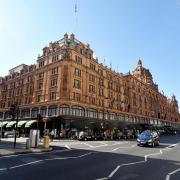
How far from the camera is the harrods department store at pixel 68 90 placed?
47750 mm

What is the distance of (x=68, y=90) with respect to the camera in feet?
156

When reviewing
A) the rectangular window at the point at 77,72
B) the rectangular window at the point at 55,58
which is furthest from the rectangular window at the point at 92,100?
the rectangular window at the point at 55,58

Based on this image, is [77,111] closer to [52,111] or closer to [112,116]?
[52,111]

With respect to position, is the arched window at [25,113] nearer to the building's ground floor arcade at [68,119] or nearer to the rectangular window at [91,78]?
the building's ground floor arcade at [68,119]

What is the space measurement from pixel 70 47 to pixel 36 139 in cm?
3258

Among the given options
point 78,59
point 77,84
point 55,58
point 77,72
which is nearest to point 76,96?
point 77,84

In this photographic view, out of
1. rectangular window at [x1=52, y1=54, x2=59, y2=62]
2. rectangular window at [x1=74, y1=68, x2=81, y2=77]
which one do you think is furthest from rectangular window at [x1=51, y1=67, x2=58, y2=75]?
rectangular window at [x1=74, y1=68, x2=81, y2=77]

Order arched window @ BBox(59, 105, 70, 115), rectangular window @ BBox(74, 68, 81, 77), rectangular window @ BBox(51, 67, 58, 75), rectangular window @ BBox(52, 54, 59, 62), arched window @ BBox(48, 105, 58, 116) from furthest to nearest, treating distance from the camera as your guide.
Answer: rectangular window @ BBox(52, 54, 59, 62)
rectangular window @ BBox(51, 67, 58, 75)
rectangular window @ BBox(74, 68, 81, 77)
arched window @ BBox(48, 105, 58, 116)
arched window @ BBox(59, 105, 70, 115)

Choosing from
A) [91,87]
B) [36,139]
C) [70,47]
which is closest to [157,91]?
[91,87]

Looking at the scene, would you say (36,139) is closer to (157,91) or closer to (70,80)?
(70,80)

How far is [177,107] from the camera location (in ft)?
441

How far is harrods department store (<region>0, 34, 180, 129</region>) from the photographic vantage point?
4775cm

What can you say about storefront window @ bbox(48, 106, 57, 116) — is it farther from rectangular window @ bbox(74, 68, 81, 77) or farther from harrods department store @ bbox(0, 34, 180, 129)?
rectangular window @ bbox(74, 68, 81, 77)

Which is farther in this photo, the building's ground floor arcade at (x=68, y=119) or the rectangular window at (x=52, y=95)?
the rectangular window at (x=52, y=95)
